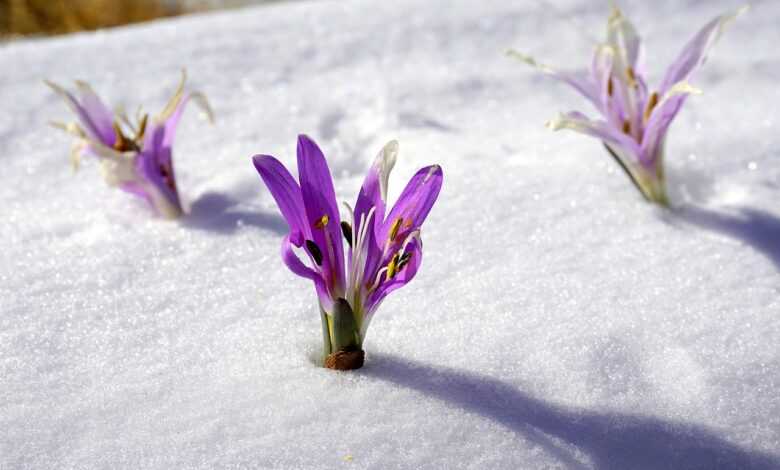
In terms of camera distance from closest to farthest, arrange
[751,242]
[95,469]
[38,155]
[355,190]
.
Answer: [95,469], [751,242], [355,190], [38,155]

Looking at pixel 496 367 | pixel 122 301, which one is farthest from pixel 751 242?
pixel 122 301

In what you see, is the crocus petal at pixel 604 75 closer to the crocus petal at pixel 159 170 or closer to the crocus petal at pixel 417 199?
the crocus petal at pixel 417 199

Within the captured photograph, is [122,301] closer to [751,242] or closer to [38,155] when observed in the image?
[38,155]

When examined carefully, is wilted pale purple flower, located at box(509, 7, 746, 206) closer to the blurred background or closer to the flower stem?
the flower stem

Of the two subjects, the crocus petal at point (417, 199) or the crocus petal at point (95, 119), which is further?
the crocus petal at point (95, 119)

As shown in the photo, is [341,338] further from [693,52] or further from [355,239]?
[693,52]

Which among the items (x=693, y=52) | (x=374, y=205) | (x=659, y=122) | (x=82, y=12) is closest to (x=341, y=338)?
(x=374, y=205)

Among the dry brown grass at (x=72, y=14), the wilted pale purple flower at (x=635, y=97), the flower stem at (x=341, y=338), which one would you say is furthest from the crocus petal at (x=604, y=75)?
the dry brown grass at (x=72, y=14)
